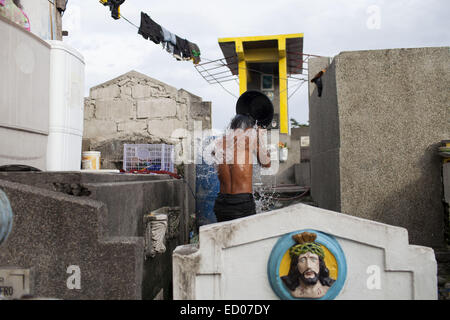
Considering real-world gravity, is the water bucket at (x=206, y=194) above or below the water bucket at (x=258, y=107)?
below

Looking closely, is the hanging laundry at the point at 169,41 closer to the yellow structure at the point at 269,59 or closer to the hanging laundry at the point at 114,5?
the hanging laundry at the point at 114,5

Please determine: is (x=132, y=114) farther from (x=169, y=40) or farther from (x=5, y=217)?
(x=5, y=217)

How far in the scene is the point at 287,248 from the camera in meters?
2.43

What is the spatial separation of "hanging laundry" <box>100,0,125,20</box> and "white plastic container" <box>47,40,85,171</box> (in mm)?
2308

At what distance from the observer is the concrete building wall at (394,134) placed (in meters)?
4.21

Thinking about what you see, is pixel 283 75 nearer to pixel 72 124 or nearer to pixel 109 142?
pixel 109 142

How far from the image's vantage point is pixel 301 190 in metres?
9.48

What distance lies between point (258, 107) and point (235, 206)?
1.36 metres

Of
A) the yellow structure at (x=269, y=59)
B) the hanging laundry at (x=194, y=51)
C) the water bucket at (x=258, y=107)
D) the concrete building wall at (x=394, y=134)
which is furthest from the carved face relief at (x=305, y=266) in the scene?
the yellow structure at (x=269, y=59)

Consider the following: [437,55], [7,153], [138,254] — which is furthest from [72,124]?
[437,55]

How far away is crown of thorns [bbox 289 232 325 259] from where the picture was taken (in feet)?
7.84

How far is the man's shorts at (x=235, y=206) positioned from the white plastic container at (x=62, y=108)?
244 centimetres

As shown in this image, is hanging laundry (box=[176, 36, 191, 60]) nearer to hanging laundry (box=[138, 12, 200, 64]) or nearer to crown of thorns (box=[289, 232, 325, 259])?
hanging laundry (box=[138, 12, 200, 64])
